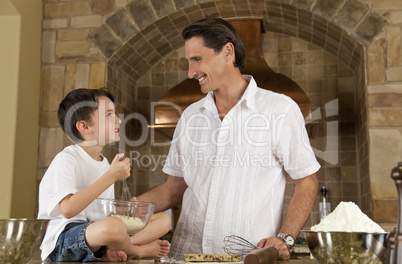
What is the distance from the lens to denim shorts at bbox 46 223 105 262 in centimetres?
131

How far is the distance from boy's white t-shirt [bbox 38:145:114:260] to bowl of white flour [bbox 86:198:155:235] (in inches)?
5.2

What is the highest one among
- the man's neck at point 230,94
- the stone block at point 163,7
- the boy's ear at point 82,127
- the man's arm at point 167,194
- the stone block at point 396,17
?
the stone block at point 163,7

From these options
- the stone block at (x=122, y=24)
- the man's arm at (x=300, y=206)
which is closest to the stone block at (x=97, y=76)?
the stone block at (x=122, y=24)

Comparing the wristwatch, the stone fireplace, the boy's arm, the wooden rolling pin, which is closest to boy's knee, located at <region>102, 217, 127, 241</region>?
the boy's arm

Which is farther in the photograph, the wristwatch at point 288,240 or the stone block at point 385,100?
the stone block at point 385,100

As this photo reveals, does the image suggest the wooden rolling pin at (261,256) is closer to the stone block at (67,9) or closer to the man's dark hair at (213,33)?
the man's dark hair at (213,33)

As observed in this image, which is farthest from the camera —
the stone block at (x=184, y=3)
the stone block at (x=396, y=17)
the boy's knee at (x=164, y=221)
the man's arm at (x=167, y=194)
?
the stone block at (x=184, y=3)

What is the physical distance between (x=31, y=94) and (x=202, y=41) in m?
1.71

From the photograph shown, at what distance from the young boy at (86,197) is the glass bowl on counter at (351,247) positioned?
550 mm

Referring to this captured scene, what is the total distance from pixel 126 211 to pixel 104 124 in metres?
0.57

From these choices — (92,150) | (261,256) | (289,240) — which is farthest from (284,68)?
(261,256)

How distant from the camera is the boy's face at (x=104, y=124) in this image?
1792 millimetres

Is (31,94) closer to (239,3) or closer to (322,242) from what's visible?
(239,3)

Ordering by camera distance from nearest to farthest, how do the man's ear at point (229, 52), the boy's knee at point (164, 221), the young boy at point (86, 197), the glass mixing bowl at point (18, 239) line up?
the glass mixing bowl at point (18, 239), the young boy at point (86, 197), the boy's knee at point (164, 221), the man's ear at point (229, 52)
